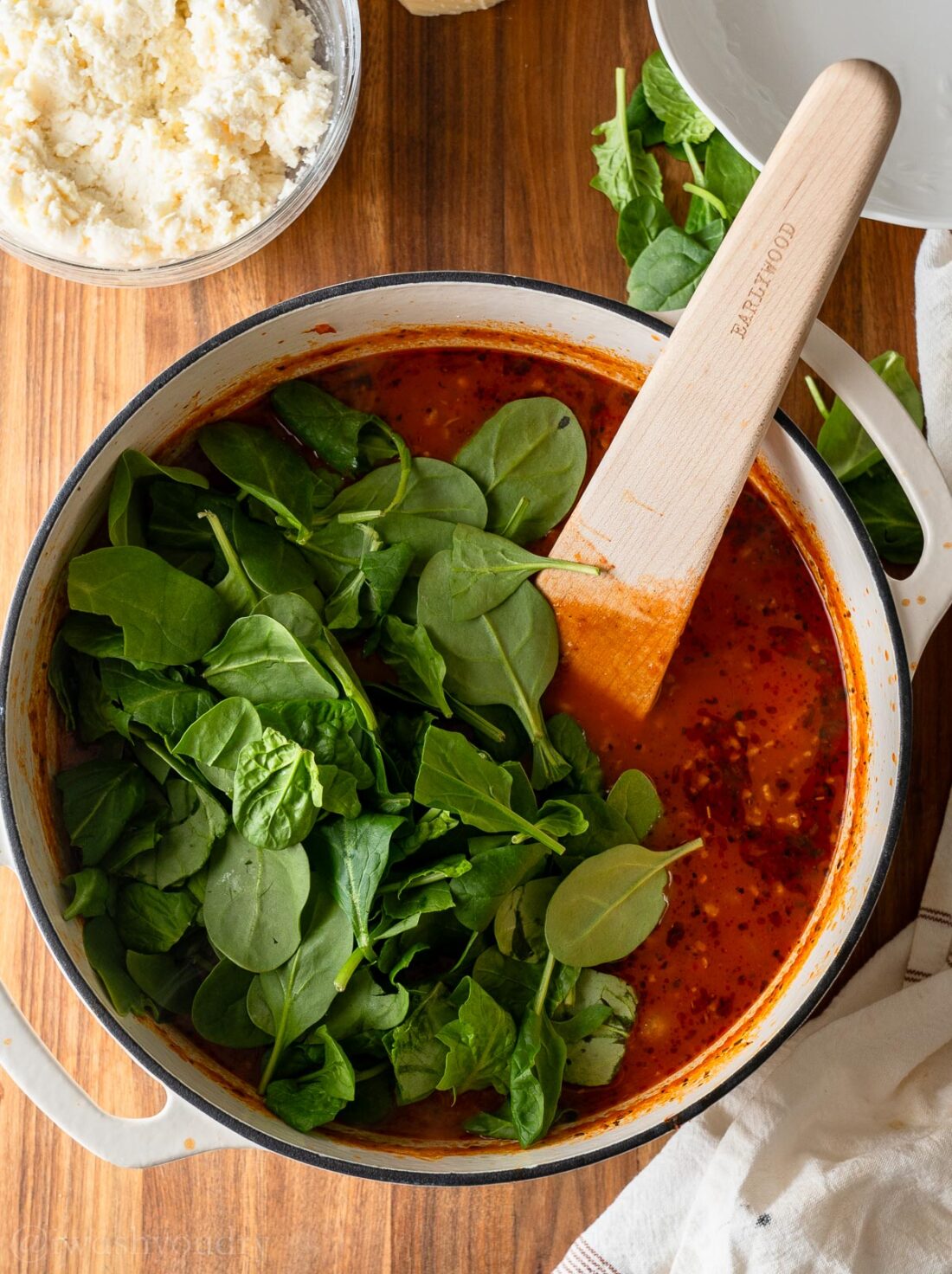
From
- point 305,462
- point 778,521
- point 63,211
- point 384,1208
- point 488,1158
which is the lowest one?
point 384,1208

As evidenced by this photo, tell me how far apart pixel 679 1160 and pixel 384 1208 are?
0.91ft

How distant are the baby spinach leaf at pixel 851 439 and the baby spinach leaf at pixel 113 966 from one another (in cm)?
74

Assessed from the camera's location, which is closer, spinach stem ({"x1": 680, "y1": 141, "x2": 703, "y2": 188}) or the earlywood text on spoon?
the earlywood text on spoon

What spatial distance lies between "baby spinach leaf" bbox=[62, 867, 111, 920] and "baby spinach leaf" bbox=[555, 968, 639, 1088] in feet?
1.32

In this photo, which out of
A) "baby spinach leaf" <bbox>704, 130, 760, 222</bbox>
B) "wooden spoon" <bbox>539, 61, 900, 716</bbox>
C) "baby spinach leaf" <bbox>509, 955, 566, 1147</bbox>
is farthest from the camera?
"baby spinach leaf" <bbox>704, 130, 760, 222</bbox>

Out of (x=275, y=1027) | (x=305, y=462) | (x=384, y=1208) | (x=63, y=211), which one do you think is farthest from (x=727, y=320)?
(x=384, y=1208)

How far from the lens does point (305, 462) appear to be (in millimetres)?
1009

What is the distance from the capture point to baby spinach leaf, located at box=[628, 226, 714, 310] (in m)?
0.99

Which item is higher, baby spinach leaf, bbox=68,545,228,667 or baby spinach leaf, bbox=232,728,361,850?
baby spinach leaf, bbox=68,545,228,667

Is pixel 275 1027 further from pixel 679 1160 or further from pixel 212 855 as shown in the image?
pixel 679 1160

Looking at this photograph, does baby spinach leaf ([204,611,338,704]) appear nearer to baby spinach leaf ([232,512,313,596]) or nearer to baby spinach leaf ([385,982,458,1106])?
baby spinach leaf ([232,512,313,596])

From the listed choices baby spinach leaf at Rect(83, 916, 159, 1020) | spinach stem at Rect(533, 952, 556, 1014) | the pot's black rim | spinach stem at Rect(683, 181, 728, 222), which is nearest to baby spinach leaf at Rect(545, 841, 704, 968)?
spinach stem at Rect(533, 952, 556, 1014)

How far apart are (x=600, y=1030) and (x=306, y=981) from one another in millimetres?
261

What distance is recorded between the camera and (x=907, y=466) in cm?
90
